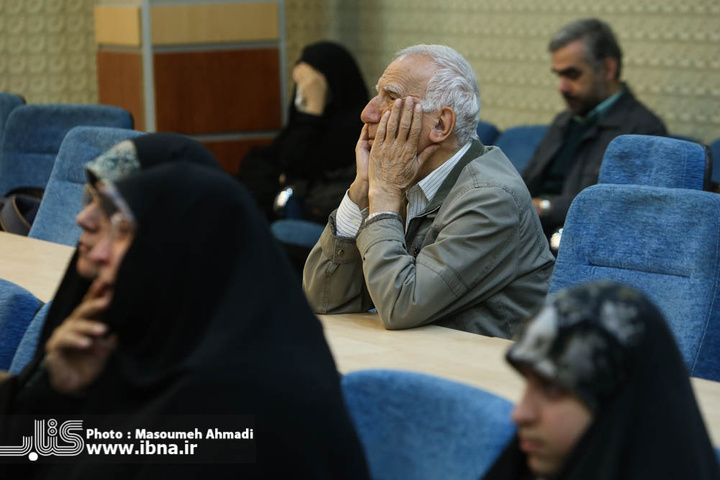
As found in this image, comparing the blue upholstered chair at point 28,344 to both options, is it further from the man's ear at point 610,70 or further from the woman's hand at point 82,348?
the man's ear at point 610,70

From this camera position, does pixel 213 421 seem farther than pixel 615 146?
No

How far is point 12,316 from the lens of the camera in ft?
7.75

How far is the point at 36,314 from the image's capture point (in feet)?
7.70

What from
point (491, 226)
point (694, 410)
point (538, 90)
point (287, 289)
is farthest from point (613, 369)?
point (538, 90)

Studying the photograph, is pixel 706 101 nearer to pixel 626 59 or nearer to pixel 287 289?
pixel 626 59

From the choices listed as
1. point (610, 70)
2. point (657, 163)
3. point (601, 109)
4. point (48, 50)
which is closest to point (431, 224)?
point (657, 163)

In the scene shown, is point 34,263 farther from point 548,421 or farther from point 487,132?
point 487,132

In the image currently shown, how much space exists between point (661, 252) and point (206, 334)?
142 centimetres

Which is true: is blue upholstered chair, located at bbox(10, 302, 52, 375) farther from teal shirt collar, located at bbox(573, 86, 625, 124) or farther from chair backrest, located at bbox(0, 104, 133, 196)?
teal shirt collar, located at bbox(573, 86, 625, 124)

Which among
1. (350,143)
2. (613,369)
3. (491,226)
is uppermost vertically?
(613,369)

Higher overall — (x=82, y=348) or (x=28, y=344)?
(x=82, y=348)

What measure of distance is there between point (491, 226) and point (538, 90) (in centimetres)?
354

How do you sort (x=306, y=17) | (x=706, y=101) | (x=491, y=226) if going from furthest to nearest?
(x=306, y=17) < (x=706, y=101) < (x=491, y=226)

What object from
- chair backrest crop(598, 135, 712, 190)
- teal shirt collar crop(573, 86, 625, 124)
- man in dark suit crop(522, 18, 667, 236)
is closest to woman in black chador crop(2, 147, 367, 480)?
chair backrest crop(598, 135, 712, 190)
